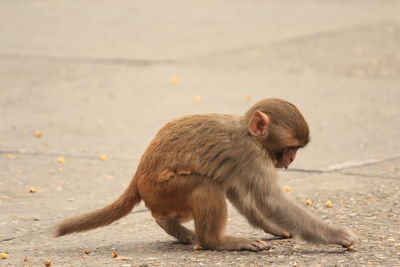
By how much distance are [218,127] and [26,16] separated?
10.1 meters

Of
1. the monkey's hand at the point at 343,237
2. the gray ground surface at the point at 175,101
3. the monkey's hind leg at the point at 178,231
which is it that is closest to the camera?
the monkey's hand at the point at 343,237

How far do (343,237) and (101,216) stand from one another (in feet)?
4.98

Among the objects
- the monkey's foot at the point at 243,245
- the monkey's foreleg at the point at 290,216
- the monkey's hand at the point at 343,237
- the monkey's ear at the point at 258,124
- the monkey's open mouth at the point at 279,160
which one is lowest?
the monkey's foot at the point at 243,245

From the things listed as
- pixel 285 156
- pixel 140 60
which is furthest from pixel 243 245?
pixel 140 60

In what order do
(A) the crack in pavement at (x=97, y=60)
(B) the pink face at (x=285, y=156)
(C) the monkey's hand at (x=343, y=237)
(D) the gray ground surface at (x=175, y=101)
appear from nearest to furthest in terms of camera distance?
(C) the monkey's hand at (x=343, y=237)
(B) the pink face at (x=285, y=156)
(D) the gray ground surface at (x=175, y=101)
(A) the crack in pavement at (x=97, y=60)

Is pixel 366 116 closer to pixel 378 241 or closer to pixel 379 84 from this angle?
pixel 379 84

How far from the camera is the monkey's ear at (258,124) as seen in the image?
17.1 ft

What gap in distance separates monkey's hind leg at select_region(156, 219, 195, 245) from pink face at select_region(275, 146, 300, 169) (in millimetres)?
747

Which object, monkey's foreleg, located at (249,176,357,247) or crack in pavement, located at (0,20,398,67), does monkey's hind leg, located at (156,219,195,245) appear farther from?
crack in pavement, located at (0,20,398,67)

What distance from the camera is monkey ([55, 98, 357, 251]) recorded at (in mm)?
5219

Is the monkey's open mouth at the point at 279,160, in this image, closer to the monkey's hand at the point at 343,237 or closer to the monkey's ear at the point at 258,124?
the monkey's ear at the point at 258,124

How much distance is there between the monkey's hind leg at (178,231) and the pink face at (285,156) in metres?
0.75

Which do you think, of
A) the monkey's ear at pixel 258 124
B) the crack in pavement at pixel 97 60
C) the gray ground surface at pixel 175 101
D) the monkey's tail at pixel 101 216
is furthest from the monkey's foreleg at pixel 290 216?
the crack in pavement at pixel 97 60

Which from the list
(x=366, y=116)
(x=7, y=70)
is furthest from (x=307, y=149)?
(x=7, y=70)
